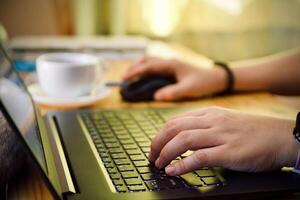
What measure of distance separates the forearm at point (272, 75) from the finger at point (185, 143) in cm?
47

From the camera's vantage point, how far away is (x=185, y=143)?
1.73 feet

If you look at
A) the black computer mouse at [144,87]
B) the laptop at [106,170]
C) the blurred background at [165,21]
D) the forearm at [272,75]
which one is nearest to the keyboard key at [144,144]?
the laptop at [106,170]

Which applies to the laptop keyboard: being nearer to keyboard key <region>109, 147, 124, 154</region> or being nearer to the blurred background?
keyboard key <region>109, 147, 124, 154</region>

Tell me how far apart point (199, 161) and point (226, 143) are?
47mm

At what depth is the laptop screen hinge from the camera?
1.53ft

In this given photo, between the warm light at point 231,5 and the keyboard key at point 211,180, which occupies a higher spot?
the keyboard key at point 211,180

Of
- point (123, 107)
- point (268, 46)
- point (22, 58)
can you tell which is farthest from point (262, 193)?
point (268, 46)

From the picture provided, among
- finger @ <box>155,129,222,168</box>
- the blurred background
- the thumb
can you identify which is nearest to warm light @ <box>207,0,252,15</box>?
the blurred background

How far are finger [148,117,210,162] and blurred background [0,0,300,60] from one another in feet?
4.21

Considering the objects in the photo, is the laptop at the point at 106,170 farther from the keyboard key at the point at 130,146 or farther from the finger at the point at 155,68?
the finger at the point at 155,68

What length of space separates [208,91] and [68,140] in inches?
16.0

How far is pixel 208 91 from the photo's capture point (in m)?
0.95

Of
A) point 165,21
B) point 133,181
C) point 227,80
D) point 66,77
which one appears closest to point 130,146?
point 133,181

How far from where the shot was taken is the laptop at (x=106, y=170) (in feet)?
1.47
